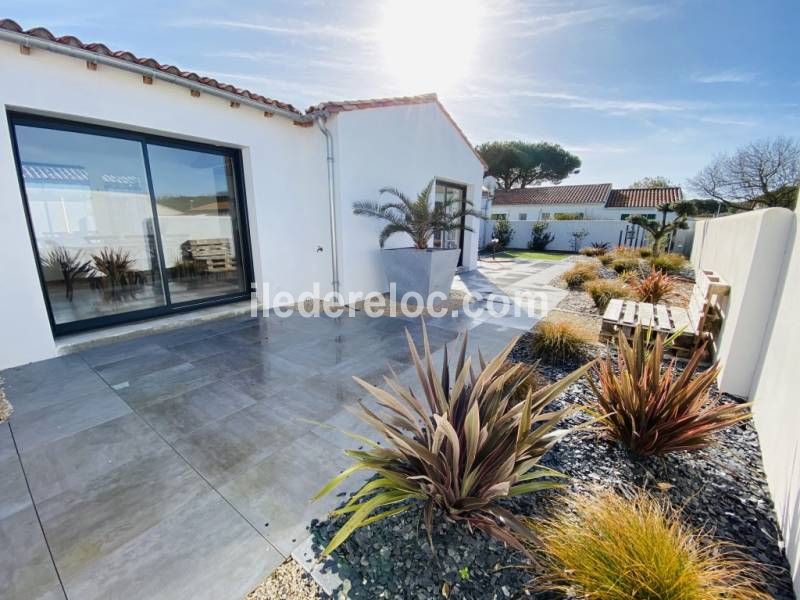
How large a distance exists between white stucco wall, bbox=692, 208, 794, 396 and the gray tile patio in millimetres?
2189

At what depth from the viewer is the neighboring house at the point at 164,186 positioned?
3635 mm

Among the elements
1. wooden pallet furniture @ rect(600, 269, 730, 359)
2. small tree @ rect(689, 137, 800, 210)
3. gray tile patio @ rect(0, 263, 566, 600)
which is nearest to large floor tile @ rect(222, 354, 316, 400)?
gray tile patio @ rect(0, 263, 566, 600)

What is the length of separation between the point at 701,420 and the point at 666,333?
74.9 inches

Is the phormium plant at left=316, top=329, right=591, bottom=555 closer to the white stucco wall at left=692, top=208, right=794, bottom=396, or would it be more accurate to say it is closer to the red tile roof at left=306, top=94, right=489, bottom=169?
the white stucco wall at left=692, top=208, right=794, bottom=396

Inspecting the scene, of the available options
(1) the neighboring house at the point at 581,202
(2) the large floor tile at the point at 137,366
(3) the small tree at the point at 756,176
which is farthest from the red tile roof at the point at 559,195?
(2) the large floor tile at the point at 137,366

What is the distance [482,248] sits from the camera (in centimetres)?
1692

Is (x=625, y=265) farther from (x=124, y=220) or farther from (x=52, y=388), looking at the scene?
(x=52, y=388)

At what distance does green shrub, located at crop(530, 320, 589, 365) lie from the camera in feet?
12.0

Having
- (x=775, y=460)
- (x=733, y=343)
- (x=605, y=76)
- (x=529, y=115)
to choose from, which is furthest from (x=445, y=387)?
(x=529, y=115)

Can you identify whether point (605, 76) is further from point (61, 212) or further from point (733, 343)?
point (61, 212)

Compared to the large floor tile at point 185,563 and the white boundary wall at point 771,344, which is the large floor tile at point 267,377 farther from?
the white boundary wall at point 771,344

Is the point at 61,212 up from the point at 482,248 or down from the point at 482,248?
up

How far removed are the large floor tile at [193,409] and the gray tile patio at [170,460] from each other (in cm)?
1

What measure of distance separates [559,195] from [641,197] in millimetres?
5910
